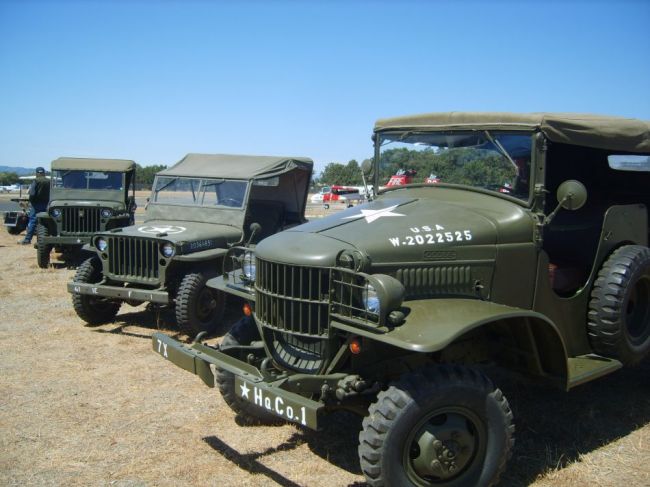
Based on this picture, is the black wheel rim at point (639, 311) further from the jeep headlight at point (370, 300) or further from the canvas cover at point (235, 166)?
the canvas cover at point (235, 166)

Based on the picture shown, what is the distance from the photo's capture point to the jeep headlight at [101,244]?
729 cm

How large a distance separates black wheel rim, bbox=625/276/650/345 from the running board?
1.47 feet

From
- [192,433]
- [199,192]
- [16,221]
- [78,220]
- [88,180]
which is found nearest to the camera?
[192,433]

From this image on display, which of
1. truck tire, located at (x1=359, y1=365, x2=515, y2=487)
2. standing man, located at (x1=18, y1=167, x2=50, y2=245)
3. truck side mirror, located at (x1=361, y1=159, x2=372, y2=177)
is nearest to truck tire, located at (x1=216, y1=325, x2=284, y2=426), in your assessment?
truck tire, located at (x1=359, y1=365, x2=515, y2=487)

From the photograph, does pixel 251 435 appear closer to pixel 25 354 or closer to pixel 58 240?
pixel 25 354

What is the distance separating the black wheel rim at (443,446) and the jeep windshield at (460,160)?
5.34 ft

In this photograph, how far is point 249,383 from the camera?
11.3 ft

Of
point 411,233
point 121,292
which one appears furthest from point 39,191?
point 411,233

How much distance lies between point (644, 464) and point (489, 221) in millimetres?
1898

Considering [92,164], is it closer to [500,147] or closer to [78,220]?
[78,220]

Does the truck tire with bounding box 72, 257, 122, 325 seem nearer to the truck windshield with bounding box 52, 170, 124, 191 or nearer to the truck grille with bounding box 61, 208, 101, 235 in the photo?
the truck grille with bounding box 61, 208, 101, 235

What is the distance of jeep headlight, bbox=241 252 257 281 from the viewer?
436 centimetres

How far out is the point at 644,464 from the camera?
3.97 metres

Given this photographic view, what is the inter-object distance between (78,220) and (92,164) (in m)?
1.38
